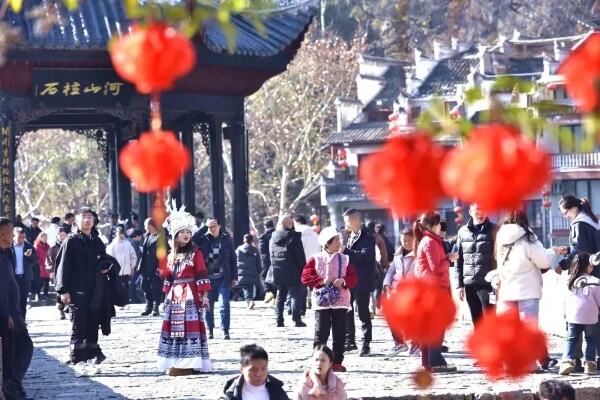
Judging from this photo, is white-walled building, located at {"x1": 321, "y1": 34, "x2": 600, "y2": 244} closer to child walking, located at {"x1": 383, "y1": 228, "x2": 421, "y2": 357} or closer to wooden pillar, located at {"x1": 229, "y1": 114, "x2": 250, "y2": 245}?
wooden pillar, located at {"x1": 229, "y1": 114, "x2": 250, "y2": 245}

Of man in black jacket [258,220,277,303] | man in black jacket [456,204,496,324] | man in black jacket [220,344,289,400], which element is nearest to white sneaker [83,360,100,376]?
man in black jacket [456,204,496,324]

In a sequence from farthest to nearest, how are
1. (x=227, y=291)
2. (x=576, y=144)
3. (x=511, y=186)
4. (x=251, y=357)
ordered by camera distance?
(x=227, y=291) → (x=251, y=357) → (x=576, y=144) → (x=511, y=186)

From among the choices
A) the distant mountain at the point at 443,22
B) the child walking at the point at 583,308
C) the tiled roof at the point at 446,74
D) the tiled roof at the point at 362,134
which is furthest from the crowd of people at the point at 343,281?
the distant mountain at the point at 443,22

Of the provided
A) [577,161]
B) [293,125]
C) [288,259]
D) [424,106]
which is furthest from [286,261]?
[577,161]

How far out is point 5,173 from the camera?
27.5 meters

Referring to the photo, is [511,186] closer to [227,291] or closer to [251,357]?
[251,357]

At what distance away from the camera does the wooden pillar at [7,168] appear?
89.7 ft

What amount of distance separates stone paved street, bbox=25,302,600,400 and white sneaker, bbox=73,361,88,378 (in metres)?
0.10

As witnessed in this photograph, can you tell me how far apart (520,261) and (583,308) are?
726 mm

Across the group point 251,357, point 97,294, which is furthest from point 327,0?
point 251,357

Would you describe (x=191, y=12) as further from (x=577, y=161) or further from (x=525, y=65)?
(x=525, y=65)

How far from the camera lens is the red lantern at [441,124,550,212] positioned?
130 inches

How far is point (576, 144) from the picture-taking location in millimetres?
3871

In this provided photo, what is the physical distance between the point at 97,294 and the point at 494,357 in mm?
12814
